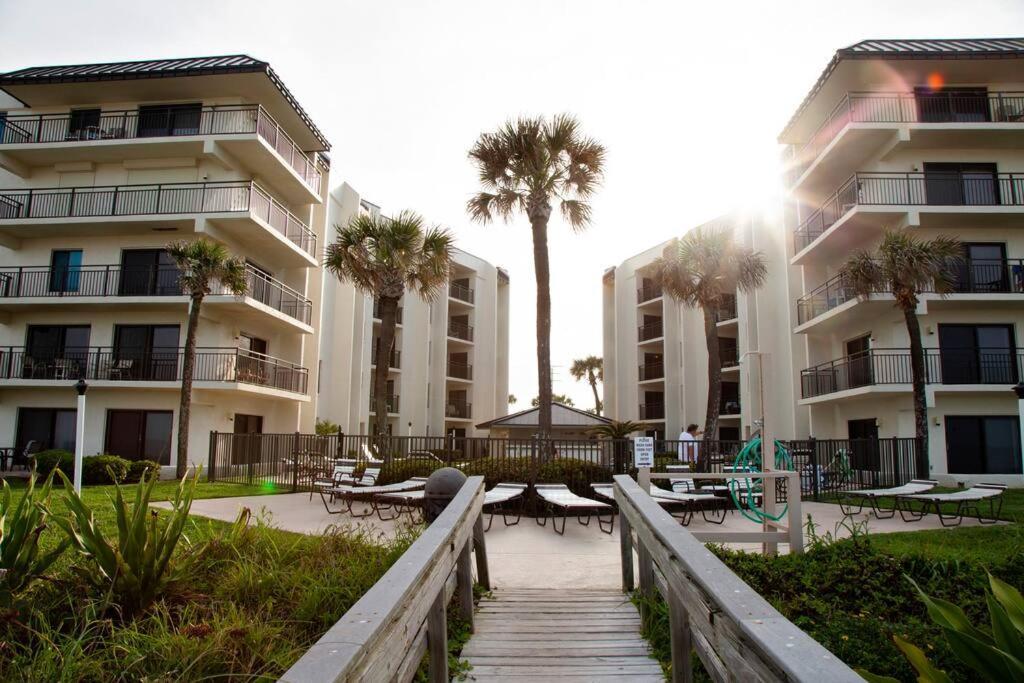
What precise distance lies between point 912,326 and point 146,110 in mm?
26357

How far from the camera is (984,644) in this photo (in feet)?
6.63

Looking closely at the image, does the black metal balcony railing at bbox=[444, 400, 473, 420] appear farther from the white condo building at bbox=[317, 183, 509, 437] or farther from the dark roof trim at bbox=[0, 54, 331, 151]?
the dark roof trim at bbox=[0, 54, 331, 151]

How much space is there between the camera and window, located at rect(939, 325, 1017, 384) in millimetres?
20375

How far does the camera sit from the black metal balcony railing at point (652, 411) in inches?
1522

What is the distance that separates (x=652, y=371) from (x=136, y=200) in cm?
2824

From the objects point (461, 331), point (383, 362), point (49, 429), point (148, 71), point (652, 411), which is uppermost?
point (148, 71)

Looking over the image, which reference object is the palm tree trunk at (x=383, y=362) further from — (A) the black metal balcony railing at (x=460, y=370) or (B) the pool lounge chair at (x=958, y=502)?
(A) the black metal balcony railing at (x=460, y=370)

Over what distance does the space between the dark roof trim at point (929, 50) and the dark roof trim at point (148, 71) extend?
758 inches

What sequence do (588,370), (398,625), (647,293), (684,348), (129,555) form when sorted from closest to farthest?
(398,625) < (129,555) < (684,348) < (647,293) < (588,370)

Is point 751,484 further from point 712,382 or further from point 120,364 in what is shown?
point 120,364

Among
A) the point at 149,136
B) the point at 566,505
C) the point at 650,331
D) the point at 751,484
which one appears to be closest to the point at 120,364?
the point at 149,136

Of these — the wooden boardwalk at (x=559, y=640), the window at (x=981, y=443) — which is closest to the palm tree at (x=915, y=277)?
the window at (x=981, y=443)

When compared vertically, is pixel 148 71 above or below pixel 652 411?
above

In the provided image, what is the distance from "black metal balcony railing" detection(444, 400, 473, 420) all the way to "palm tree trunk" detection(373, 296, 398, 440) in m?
20.7
